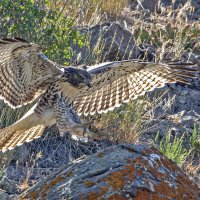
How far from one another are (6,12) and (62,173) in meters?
4.39

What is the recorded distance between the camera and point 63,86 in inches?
318

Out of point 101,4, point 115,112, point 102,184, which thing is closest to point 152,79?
point 115,112

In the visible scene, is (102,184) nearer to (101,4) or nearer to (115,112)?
(115,112)

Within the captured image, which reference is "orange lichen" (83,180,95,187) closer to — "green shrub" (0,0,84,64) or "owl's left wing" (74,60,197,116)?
"owl's left wing" (74,60,197,116)

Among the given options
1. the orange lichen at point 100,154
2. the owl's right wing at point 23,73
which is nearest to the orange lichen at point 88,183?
the orange lichen at point 100,154

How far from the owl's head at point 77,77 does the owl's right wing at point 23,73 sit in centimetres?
8

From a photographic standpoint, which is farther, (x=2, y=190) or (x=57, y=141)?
(x=57, y=141)

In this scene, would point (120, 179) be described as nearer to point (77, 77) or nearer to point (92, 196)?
point (92, 196)

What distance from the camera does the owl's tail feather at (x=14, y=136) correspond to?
7711mm

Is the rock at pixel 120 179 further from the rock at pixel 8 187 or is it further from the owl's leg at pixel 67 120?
the owl's leg at pixel 67 120

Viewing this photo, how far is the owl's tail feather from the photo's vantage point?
7711 millimetres

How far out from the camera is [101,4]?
1387 cm

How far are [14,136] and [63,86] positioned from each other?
76 centimetres

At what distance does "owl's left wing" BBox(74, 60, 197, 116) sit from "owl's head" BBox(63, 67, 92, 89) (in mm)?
158
